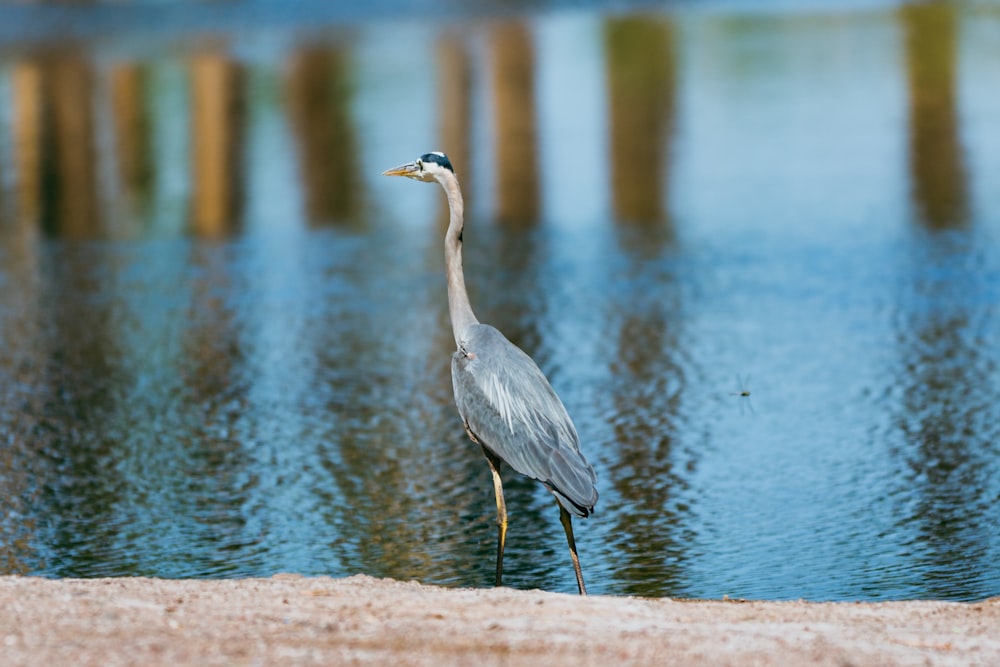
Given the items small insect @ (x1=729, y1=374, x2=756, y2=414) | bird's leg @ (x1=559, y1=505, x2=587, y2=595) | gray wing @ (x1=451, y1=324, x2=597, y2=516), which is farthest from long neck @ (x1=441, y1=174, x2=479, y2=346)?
small insect @ (x1=729, y1=374, x2=756, y2=414)

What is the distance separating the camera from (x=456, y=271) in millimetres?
9258

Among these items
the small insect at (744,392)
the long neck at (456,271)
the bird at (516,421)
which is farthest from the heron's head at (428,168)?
the small insect at (744,392)

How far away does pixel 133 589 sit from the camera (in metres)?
7.57

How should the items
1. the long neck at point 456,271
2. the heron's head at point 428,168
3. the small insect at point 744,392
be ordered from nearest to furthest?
the long neck at point 456,271
the heron's head at point 428,168
the small insect at point 744,392

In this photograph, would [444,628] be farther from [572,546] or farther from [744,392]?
[744,392]

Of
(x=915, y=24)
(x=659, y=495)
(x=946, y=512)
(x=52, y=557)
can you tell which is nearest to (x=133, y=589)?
(x=52, y=557)

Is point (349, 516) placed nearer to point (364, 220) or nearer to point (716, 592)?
point (716, 592)

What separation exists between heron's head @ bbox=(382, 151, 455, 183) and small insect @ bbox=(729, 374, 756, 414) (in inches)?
147

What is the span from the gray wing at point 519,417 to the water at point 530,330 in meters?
0.80

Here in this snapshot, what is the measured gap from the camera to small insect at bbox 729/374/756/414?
12.2 m

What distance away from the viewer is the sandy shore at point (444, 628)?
653 cm

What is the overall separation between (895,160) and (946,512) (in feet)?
47.8

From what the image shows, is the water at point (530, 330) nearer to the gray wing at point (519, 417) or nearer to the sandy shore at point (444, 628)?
the gray wing at point (519, 417)

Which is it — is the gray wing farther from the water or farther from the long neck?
the water
